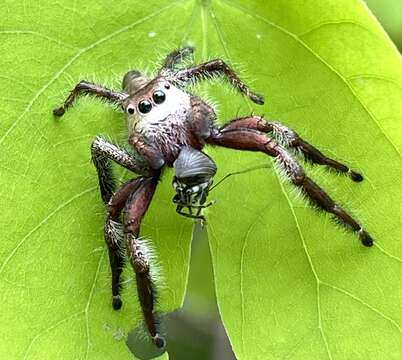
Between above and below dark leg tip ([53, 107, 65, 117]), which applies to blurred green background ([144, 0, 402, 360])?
below

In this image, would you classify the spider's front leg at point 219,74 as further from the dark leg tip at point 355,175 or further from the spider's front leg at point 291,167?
the dark leg tip at point 355,175

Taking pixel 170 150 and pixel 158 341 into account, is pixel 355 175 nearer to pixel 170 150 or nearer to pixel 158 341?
pixel 170 150

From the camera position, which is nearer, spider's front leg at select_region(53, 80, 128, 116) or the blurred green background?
spider's front leg at select_region(53, 80, 128, 116)

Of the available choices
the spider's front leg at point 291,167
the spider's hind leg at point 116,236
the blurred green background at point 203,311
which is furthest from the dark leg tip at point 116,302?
the blurred green background at point 203,311

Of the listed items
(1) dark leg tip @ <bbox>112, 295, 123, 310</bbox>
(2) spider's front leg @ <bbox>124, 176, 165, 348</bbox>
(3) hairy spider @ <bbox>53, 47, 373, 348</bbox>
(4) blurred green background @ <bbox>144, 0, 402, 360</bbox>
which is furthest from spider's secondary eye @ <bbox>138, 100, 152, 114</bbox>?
(4) blurred green background @ <bbox>144, 0, 402, 360</bbox>

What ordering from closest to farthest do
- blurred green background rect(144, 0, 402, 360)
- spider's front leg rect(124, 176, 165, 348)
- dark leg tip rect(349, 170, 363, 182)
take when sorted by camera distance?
spider's front leg rect(124, 176, 165, 348), dark leg tip rect(349, 170, 363, 182), blurred green background rect(144, 0, 402, 360)

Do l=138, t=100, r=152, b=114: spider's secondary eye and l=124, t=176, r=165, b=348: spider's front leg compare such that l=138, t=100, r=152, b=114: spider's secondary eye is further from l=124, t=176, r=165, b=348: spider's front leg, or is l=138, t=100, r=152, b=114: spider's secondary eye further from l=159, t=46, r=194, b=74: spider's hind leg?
l=124, t=176, r=165, b=348: spider's front leg

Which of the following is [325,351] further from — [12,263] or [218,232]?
[12,263]

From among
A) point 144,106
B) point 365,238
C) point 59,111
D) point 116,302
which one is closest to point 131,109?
point 144,106

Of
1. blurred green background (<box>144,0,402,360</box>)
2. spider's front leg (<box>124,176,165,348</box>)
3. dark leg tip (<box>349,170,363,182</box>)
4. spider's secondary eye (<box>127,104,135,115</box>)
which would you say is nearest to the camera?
spider's front leg (<box>124,176,165,348</box>)
